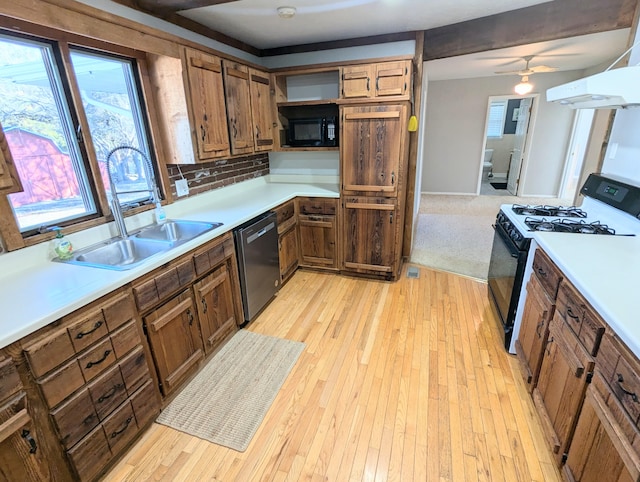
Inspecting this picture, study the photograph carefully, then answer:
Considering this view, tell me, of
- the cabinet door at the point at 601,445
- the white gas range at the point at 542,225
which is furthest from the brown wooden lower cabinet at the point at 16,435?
the white gas range at the point at 542,225

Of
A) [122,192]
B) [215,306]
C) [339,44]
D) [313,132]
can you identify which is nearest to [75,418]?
[215,306]

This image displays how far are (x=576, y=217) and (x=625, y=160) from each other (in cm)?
44

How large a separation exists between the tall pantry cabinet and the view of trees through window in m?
1.76

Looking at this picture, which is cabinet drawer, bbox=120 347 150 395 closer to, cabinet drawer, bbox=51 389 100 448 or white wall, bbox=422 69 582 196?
cabinet drawer, bbox=51 389 100 448

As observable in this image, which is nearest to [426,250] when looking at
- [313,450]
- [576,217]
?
[576,217]

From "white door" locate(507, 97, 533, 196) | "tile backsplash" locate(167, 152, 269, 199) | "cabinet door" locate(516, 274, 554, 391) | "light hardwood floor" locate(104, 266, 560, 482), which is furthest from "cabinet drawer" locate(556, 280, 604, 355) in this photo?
"white door" locate(507, 97, 533, 196)

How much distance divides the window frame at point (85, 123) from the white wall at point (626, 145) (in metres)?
3.15

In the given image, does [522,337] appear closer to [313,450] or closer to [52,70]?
[313,450]

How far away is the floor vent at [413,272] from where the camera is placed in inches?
132

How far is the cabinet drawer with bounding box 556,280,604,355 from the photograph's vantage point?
46.1 inches

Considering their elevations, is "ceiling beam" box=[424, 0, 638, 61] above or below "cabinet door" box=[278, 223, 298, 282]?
above

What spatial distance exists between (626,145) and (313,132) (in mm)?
2429

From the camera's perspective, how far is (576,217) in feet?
7.32

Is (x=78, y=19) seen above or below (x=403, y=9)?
below
